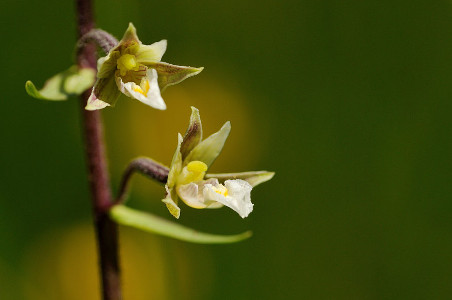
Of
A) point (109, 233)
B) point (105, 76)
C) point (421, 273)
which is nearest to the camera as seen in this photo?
point (105, 76)

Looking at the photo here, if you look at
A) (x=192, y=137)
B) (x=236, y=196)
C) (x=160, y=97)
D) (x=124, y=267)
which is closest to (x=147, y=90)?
(x=160, y=97)

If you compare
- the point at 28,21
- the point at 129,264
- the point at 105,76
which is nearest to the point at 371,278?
the point at 129,264

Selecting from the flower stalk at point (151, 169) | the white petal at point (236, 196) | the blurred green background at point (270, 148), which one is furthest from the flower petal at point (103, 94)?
the blurred green background at point (270, 148)

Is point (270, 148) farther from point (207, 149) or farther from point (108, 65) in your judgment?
point (108, 65)

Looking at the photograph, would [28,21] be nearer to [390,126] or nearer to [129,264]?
[129,264]

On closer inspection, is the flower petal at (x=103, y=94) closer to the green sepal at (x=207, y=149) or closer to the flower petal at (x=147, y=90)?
the flower petal at (x=147, y=90)

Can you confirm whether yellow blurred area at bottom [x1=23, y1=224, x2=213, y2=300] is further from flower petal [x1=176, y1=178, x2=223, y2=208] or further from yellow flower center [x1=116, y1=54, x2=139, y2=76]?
yellow flower center [x1=116, y1=54, x2=139, y2=76]

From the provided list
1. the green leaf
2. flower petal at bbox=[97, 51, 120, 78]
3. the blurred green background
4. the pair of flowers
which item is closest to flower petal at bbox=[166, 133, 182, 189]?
the pair of flowers

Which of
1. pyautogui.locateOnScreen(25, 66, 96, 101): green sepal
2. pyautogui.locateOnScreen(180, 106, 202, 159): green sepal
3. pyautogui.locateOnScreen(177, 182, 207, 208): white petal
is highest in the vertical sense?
pyautogui.locateOnScreen(25, 66, 96, 101): green sepal
